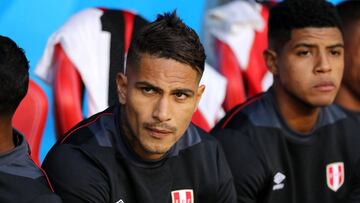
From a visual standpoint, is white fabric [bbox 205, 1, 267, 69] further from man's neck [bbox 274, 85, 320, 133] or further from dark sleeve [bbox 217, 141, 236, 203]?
dark sleeve [bbox 217, 141, 236, 203]

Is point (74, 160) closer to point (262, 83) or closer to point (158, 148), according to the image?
point (158, 148)

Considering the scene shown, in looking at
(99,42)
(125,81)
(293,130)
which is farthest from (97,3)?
(125,81)

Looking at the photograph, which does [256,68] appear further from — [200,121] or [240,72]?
[200,121]

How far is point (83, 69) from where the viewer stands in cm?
378

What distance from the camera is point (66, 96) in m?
3.70

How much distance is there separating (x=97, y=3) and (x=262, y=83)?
0.97 metres

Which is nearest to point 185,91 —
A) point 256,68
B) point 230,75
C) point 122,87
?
point 122,87

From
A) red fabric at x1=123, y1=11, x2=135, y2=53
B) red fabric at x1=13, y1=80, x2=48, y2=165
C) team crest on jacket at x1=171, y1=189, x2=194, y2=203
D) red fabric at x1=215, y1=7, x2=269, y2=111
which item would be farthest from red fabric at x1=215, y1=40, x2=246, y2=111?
team crest on jacket at x1=171, y1=189, x2=194, y2=203

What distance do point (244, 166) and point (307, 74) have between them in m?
0.42

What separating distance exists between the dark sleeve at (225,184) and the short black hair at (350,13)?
129 cm

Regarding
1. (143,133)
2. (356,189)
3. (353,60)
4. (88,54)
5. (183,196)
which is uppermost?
(88,54)

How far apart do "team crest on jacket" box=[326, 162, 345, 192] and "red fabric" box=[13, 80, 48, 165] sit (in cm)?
109

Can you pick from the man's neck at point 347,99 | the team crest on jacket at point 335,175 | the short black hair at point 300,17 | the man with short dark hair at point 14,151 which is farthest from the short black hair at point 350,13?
the man with short dark hair at point 14,151

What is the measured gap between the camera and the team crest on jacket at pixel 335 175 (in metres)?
3.42
